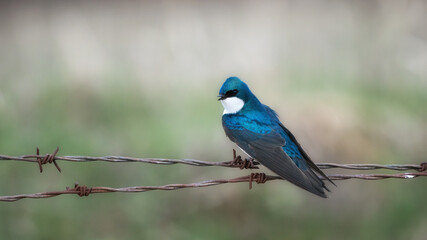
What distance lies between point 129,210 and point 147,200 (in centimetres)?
19

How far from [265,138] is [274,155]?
0.16 m

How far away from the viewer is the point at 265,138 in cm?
291

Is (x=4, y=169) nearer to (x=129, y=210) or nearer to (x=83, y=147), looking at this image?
(x=83, y=147)

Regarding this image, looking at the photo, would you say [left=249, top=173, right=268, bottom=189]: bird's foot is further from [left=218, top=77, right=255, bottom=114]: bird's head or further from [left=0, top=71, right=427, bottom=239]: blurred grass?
[left=0, top=71, right=427, bottom=239]: blurred grass

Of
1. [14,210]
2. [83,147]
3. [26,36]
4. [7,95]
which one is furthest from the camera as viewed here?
[26,36]

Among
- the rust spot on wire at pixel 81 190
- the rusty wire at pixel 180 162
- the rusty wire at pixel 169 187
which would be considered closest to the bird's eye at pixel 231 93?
the rusty wire at pixel 180 162

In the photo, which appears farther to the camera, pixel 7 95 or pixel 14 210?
pixel 7 95

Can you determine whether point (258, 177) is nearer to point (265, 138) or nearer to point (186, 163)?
point (186, 163)

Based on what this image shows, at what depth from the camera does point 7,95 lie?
→ 18.6 ft

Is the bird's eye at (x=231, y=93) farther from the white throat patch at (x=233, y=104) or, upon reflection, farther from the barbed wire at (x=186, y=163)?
the barbed wire at (x=186, y=163)

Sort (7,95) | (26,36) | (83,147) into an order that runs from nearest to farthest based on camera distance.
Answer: (83,147), (7,95), (26,36)

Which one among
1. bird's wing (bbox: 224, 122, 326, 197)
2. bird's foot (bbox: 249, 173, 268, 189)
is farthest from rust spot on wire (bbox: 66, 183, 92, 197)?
bird's wing (bbox: 224, 122, 326, 197)

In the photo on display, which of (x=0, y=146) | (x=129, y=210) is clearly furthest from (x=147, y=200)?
(x=0, y=146)

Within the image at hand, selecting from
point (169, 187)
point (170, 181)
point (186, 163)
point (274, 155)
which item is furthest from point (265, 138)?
point (170, 181)
